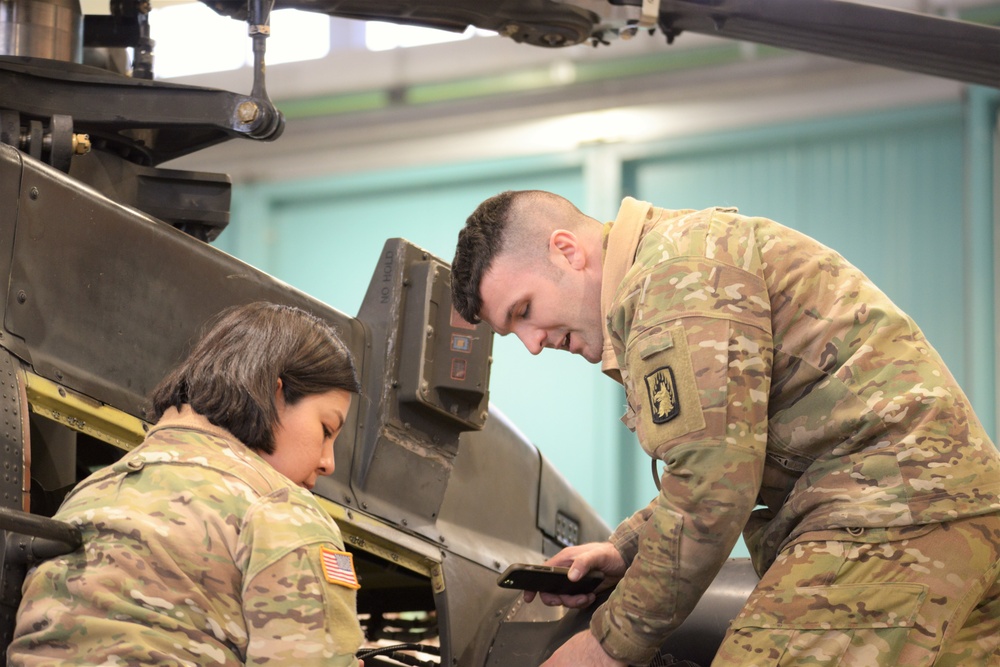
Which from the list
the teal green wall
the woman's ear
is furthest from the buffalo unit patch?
the teal green wall

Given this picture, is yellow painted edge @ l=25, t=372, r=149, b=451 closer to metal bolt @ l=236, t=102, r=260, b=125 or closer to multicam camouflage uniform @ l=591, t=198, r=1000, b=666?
metal bolt @ l=236, t=102, r=260, b=125

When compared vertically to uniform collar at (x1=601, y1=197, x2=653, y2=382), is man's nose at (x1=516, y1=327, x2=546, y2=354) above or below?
below

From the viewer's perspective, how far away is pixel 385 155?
9859 millimetres

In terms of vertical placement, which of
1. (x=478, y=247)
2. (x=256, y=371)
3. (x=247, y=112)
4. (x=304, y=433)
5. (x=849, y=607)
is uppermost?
(x=247, y=112)

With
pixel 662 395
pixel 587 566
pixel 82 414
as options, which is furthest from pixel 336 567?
pixel 587 566

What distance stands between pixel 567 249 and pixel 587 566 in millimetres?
829

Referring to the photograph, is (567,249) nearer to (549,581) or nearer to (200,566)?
(549,581)

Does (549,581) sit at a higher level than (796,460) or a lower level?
lower

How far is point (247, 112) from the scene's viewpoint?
10.3 feet

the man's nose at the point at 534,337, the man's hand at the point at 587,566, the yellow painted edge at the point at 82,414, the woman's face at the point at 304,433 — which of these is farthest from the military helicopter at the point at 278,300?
the man's nose at the point at 534,337

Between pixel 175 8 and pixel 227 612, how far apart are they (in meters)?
8.77

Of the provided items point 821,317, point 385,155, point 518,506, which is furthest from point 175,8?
point 821,317

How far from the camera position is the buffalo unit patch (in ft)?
7.95

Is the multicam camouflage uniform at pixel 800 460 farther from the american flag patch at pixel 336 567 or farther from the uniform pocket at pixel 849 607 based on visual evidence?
the american flag patch at pixel 336 567
